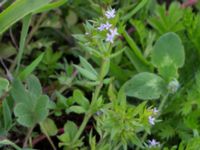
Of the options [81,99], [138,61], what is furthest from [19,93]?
[138,61]

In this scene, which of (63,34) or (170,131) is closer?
(170,131)

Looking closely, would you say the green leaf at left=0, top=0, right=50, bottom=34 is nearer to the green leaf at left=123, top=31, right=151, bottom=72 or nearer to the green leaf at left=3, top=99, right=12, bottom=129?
the green leaf at left=3, top=99, right=12, bottom=129

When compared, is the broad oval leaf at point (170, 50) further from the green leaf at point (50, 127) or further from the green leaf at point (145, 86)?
the green leaf at point (50, 127)

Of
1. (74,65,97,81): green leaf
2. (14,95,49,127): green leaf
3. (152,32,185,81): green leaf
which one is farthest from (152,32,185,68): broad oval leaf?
(14,95,49,127): green leaf

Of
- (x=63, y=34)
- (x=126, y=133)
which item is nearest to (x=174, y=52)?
(x=126, y=133)

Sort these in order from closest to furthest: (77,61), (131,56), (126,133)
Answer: (126,133), (131,56), (77,61)

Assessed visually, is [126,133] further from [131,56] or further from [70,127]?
[131,56]

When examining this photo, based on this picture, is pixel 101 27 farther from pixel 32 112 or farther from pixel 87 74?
pixel 32 112
